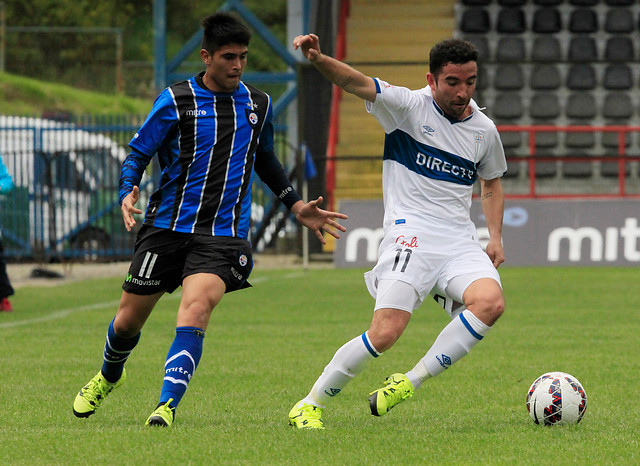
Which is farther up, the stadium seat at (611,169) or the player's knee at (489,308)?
the player's knee at (489,308)

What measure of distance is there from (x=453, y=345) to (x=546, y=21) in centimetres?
2089

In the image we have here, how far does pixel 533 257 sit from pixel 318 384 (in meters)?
11.9

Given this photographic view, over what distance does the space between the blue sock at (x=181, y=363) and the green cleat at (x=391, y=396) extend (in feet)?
2.92

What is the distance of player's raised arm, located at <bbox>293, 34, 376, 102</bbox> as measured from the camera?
5.38 meters

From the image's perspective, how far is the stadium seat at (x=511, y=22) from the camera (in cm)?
2525

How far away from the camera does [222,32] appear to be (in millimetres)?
5594

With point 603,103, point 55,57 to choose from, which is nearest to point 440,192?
point 603,103

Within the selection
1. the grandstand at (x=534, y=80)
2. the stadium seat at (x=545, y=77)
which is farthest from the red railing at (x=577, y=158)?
the stadium seat at (x=545, y=77)

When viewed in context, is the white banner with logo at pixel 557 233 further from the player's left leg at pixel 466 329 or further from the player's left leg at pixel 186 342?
the player's left leg at pixel 186 342

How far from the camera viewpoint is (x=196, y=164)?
18.6ft

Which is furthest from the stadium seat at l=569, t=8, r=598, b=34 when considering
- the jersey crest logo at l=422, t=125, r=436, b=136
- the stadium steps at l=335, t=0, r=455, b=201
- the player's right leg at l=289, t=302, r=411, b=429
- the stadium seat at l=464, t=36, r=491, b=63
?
the player's right leg at l=289, t=302, r=411, b=429

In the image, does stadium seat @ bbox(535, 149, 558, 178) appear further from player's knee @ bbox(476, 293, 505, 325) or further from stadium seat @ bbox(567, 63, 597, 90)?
player's knee @ bbox(476, 293, 505, 325)

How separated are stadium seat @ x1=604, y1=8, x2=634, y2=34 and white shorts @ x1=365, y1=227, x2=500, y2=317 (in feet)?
68.4

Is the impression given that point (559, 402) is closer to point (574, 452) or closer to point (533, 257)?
point (574, 452)
